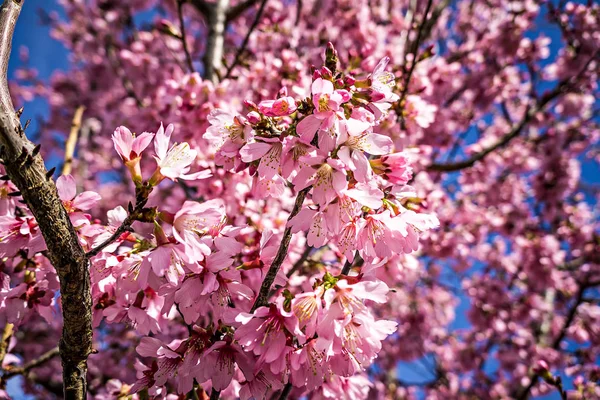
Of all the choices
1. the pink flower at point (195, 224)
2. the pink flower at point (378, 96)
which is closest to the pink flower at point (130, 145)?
the pink flower at point (195, 224)

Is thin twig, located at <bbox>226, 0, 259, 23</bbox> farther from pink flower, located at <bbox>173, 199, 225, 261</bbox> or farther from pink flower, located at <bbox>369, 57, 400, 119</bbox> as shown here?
pink flower, located at <bbox>173, 199, 225, 261</bbox>

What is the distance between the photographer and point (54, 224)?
102 centimetres

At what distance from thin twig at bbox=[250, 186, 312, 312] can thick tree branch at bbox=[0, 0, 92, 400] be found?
1.64 feet

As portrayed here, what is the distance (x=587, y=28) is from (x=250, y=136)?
5528 millimetres

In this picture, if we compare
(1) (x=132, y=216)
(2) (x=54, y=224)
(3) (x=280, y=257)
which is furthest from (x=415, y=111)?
(2) (x=54, y=224)

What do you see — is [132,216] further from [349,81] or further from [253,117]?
[349,81]

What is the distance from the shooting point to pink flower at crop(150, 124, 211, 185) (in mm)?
1133

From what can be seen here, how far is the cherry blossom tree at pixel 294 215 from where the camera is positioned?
3.64 ft

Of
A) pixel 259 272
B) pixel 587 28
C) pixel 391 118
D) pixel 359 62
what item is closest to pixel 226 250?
pixel 259 272

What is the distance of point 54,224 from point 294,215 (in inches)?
25.0

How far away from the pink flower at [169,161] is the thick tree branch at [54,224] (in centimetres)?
26

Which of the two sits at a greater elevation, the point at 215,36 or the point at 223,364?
the point at 215,36

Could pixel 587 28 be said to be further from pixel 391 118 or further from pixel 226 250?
pixel 226 250

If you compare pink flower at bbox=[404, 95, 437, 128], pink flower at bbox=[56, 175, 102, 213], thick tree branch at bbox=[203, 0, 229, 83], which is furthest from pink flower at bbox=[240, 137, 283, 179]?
thick tree branch at bbox=[203, 0, 229, 83]
